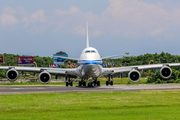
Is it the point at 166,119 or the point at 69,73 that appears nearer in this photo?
the point at 166,119

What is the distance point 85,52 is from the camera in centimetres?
4150

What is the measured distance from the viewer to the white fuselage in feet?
129

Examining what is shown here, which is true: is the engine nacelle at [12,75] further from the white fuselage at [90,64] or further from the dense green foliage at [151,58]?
the dense green foliage at [151,58]

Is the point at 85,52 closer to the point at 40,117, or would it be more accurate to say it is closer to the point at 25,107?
the point at 25,107

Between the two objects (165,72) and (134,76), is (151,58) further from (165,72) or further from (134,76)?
(134,76)

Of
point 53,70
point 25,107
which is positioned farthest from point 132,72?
point 25,107

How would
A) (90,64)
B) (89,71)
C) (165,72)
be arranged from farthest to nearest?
1. (165,72)
2. (89,71)
3. (90,64)

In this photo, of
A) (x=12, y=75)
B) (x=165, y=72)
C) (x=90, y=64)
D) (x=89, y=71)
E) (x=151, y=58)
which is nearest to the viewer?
(x=90, y=64)

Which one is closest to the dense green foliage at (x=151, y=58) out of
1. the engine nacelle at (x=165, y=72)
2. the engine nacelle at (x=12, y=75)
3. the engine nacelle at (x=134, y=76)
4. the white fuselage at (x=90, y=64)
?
the engine nacelle at (x=165, y=72)

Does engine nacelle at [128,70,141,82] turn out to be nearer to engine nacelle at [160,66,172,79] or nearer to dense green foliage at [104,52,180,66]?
engine nacelle at [160,66,172,79]

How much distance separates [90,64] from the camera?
128 ft

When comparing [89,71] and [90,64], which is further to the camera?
[89,71]

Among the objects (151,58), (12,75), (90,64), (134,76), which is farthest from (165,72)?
(151,58)

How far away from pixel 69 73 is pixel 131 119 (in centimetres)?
3135
